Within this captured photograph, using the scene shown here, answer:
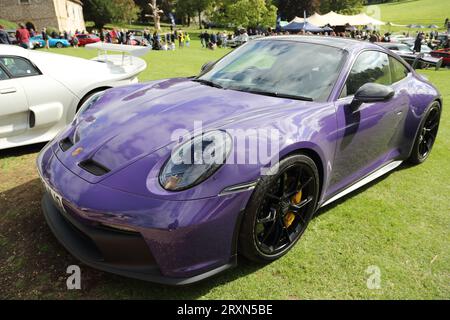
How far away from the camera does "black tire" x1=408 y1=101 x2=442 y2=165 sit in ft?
13.0

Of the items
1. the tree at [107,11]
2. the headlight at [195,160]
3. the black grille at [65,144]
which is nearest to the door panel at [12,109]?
the black grille at [65,144]

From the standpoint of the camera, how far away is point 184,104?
8.53ft

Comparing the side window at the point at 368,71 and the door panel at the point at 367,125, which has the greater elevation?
the side window at the point at 368,71

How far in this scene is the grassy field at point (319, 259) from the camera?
214cm

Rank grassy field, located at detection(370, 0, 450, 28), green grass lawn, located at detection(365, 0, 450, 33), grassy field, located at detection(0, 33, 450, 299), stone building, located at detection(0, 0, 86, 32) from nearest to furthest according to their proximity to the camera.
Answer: grassy field, located at detection(0, 33, 450, 299)
stone building, located at detection(0, 0, 86, 32)
green grass lawn, located at detection(365, 0, 450, 33)
grassy field, located at detection(370, 0, 450, 28)

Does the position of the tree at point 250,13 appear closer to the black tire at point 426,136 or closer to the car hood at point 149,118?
the black tire at point 426,136

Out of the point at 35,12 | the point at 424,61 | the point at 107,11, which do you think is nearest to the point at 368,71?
the point at 424,61

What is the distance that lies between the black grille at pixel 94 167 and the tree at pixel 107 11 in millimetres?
56204

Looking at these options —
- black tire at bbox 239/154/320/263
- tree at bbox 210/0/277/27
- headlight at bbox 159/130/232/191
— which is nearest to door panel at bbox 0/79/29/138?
headlight at bbox 159/130/232/191

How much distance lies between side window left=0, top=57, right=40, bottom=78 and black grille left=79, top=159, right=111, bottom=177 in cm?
259

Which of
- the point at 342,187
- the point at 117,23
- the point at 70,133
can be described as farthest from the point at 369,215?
the point at 117,23

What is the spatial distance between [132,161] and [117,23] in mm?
61697

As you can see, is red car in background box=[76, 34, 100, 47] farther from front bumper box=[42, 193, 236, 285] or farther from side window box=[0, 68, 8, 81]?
front bumper box=[42, 193, 236, 285]

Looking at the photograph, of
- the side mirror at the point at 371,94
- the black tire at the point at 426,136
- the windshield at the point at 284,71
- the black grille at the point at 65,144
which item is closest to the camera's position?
the black grille at the point at 65,144
